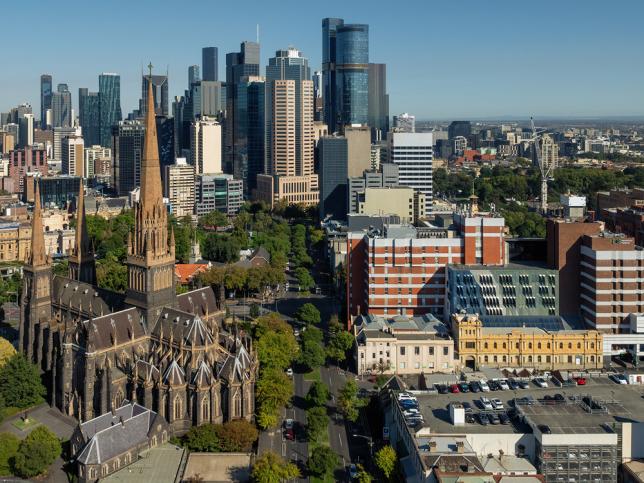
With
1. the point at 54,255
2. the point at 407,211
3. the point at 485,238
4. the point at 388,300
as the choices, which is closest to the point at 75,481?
the point at 388,300

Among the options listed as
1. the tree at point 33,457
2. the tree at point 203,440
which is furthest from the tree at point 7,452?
the tree at point 203,440

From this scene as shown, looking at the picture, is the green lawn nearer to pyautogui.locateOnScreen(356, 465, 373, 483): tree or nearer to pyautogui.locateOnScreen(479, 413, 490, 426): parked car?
pyautogui.locateOnScreen(356, 465, 373, 483): tree

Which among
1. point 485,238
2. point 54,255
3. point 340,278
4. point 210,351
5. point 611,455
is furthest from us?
point 54,255

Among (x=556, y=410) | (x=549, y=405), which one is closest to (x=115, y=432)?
(x=549, y=405)

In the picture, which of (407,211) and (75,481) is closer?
(75,481)

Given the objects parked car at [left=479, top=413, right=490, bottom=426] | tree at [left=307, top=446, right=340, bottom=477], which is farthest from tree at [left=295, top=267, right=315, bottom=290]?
parked car at [left=479, top=413, right=490, bottom=426]

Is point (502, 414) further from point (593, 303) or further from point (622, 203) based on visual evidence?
point (622, 203)
